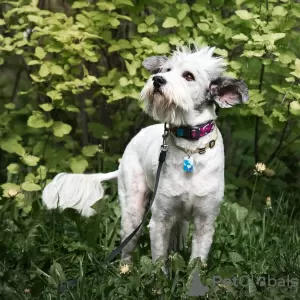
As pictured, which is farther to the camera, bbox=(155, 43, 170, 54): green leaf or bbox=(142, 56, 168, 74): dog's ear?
bbox=(155, 43, 170, 54): green leaf

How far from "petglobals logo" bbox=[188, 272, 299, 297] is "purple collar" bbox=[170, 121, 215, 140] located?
27.9 inches

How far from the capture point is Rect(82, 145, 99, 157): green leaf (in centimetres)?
551

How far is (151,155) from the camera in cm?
420

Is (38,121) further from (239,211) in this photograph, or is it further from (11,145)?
(239,211)

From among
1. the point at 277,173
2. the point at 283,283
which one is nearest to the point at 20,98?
the point at 277,173

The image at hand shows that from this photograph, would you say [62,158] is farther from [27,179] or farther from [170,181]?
[170,181]

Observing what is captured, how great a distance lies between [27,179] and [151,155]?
4.38 feet

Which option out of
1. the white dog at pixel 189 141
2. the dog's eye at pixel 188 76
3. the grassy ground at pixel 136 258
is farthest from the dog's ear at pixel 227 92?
the grassy ground at pixel 136 258

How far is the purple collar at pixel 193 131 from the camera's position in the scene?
3.90 meters

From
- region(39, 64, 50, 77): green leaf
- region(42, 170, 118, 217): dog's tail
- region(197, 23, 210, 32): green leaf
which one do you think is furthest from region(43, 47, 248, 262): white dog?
region(39, 64, 50, 77): green leaf

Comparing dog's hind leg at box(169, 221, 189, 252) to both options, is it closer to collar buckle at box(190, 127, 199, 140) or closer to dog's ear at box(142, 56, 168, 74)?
collar buckle at box(190, 127, 199, 140)

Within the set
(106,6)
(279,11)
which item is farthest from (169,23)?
(279,11)

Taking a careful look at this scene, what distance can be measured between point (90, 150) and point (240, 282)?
2094mm

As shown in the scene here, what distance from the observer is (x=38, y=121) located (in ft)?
17.3
